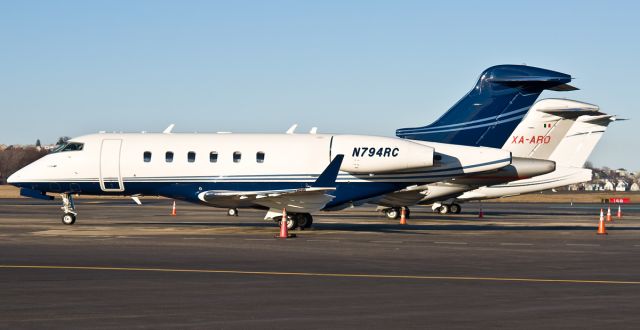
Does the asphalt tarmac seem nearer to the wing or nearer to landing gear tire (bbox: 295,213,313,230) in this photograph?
the wing

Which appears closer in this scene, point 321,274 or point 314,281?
point 314,281

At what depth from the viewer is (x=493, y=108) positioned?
36562 millimetres

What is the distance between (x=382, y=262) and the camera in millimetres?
21625

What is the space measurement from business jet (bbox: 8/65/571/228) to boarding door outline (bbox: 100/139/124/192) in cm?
4

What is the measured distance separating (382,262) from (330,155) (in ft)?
43.6

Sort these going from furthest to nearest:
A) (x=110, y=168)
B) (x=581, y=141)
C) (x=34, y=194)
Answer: (x=581, y=141) < (x=34, y=194) < (x=110, y=168)

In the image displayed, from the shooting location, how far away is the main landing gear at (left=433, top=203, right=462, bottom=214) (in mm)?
55406

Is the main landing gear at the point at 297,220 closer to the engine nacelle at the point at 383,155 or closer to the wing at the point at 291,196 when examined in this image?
the wing at the point at 291,196

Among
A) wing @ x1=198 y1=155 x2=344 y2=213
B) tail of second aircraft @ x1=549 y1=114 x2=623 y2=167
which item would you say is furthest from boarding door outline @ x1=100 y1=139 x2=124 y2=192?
tail of second aircraft @ x1=549 y1=114 x2=623 y2=167

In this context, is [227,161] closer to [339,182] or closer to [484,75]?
[339,182]

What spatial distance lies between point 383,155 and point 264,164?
4.22 meters

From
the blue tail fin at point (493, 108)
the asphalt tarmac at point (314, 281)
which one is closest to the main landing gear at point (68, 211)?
the asphalt tarmac at point (314, 281)

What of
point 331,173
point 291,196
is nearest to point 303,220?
point 291,196

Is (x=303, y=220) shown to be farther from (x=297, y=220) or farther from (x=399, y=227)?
(x=399, y=227)
